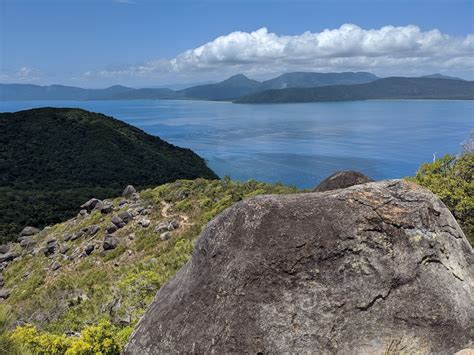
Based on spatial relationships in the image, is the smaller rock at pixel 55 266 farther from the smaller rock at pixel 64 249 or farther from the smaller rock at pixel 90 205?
the smaller rock at pixel 90 205

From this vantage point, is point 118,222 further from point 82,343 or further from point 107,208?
point 82,343

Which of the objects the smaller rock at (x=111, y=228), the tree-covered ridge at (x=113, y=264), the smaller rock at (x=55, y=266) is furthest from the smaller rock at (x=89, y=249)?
the smaller rock at (x=55, y=266)

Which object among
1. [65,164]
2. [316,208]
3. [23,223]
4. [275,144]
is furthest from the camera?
[275,144]

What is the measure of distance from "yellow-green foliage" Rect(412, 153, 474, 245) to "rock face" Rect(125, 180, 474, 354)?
970cm

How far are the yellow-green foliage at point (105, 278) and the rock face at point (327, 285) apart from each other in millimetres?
3734

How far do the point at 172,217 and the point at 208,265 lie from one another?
21.8 meters

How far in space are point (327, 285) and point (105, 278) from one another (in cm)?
1858

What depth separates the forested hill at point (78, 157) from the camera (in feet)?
280

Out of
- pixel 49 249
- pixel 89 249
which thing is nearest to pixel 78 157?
pixel 49 249

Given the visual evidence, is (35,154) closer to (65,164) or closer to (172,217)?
(65,164)

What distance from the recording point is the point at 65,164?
99062 mm

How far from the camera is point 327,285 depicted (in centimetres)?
683

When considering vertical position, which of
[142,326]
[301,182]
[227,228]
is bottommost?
[301,182]

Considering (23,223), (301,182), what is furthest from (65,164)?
(301,182)
